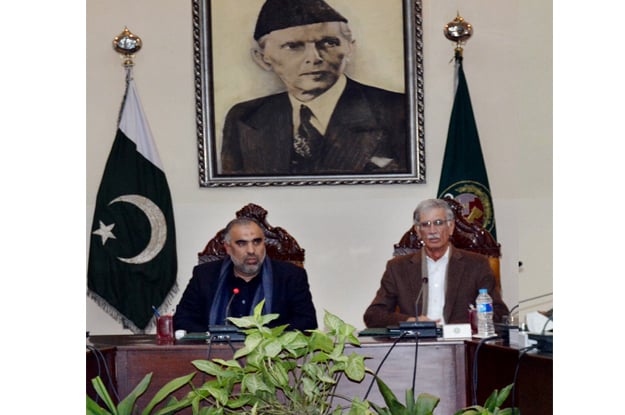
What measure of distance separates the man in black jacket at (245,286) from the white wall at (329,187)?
1.04m

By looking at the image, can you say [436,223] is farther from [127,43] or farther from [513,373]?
[127,43]

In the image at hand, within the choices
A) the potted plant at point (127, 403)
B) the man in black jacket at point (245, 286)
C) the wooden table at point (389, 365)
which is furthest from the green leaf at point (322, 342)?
the man in black jacket at point (245, 286)

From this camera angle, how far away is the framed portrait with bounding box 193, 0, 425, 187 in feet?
19.4

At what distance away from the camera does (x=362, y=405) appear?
1.78 metres

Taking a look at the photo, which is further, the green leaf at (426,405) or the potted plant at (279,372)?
the green leaf at (426,405)

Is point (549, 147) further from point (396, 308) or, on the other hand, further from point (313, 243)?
point (313, 243)

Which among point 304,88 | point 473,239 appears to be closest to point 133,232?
point 304,88

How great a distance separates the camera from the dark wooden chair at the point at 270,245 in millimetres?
5199

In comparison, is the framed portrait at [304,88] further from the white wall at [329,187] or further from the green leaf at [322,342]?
the green leaf at [322,342]

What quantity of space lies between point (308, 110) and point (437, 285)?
173cm

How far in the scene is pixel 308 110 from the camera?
5.98 m

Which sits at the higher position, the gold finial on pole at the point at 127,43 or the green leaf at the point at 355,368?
the gold finial on pole at the point at 127,43
